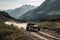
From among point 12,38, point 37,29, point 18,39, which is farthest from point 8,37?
point 37,29

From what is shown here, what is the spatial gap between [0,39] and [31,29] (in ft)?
76.7

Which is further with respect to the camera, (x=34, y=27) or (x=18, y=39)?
(x=34, y=27)

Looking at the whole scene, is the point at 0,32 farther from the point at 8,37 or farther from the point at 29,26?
the point at 29,26

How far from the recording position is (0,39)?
2156 cm

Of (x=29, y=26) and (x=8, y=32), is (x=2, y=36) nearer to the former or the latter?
(x=8, y=32)

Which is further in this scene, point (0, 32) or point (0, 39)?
point (0, 32)

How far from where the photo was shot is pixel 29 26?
46.4 metres

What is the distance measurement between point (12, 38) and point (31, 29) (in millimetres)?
23065

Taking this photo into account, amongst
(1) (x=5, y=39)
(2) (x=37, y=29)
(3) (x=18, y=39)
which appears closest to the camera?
(1) (x=5, y=39)

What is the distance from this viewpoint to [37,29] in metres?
44.5

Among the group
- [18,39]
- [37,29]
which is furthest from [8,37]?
[37,29]

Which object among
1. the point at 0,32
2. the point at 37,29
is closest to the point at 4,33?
the point at 0,32

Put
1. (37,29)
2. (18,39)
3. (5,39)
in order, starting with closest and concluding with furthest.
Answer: (5,39) → (18,39) → (37,29)

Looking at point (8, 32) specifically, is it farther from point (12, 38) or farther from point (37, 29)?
point (37, 29)
